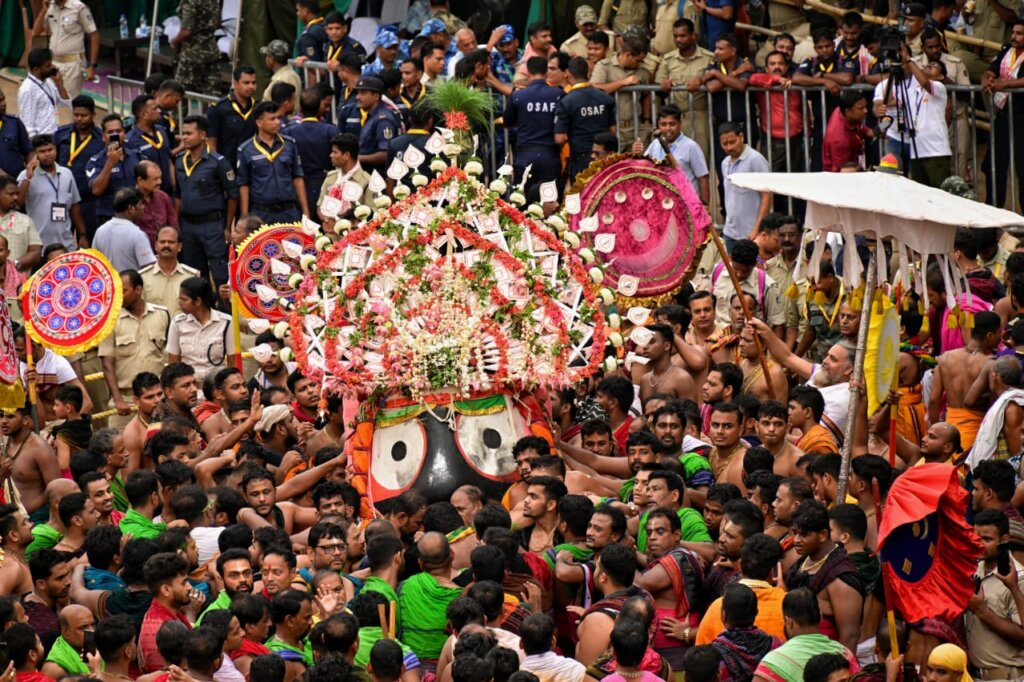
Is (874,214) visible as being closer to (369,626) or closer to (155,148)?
(369,626)

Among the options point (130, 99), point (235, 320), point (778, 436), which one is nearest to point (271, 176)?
point (235, 320)

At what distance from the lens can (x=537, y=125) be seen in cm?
1697

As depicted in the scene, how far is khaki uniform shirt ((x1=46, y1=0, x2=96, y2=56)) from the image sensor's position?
1994 centimetres

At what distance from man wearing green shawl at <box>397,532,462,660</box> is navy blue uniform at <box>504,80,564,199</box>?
24.2 ft

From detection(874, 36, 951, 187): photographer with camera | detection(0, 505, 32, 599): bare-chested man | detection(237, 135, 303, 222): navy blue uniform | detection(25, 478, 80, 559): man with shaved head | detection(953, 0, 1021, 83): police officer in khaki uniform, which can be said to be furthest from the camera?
detection(953, 0, 1021, 83): police officer in khaki uniform

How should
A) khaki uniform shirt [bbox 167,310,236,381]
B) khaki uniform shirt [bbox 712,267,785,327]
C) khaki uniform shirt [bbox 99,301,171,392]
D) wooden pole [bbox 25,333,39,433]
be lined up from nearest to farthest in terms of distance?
wooden pole [bbox 25,333,39,433] < khaki uniform shirt [bbox 712,267,785,327] < khaki uniform shirt [bbox 167,310,236,381] < khaki uniform shirt [bbox 99,301,171,392]

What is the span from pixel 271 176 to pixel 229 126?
48.3 inches

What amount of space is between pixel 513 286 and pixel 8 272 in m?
4.99

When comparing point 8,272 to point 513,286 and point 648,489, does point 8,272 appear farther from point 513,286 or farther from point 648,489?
point 648,489

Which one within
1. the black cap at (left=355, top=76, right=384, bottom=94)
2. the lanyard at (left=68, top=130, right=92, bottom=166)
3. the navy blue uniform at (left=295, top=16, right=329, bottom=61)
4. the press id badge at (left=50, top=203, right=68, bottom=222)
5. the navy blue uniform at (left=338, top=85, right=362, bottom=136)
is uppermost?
the navy blue uniform at (left=295, top=16, right=329, bottom=61)

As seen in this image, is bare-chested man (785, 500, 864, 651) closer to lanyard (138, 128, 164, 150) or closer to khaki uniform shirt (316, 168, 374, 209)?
khaki uniform shirt (316, 168, 374, 209)

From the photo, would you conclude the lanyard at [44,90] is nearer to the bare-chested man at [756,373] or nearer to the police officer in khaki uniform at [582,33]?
the police officer in khaki uniform at [582,33]

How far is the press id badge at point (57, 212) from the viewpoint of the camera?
16.8m

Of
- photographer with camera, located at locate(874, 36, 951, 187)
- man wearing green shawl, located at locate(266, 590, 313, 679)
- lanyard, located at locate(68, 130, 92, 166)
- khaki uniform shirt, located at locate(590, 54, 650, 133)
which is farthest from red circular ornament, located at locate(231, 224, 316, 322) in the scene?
photographer with camera, located at locate(874, 36, 951, 187)
